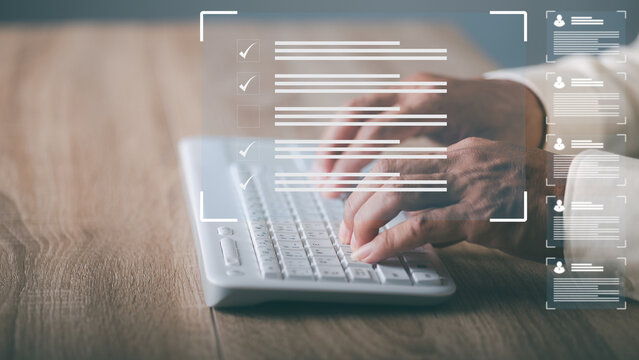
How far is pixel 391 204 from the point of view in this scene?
2.19 ft

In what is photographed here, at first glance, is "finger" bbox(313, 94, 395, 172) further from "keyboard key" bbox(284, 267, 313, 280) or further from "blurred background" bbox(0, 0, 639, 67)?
"blurred background" bbox(0, 0, 639, 67)

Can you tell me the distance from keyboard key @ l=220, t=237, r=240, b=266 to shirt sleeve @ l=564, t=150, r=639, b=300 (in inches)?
12.4

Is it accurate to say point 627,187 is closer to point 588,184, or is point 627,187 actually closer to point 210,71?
point 588,184

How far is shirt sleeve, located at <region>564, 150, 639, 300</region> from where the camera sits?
2.18ft

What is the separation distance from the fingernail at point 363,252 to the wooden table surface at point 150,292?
5 centimetres

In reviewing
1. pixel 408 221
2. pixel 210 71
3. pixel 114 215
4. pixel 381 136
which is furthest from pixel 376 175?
pixel 210 71

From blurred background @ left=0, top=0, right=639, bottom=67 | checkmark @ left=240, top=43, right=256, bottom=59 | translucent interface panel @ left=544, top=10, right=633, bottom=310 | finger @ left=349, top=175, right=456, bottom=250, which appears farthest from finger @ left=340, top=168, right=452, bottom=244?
blurred background @ left=0, top=0, right=639, bottom=67

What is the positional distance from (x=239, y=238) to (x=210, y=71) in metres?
0.70

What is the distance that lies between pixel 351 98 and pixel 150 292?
455mm

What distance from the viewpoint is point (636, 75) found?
3.01 ft

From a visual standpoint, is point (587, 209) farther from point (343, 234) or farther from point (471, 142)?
point (343, 234)

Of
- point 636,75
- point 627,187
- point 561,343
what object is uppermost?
point 636,75

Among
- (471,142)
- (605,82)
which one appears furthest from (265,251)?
(605,82)

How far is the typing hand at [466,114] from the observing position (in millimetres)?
886
